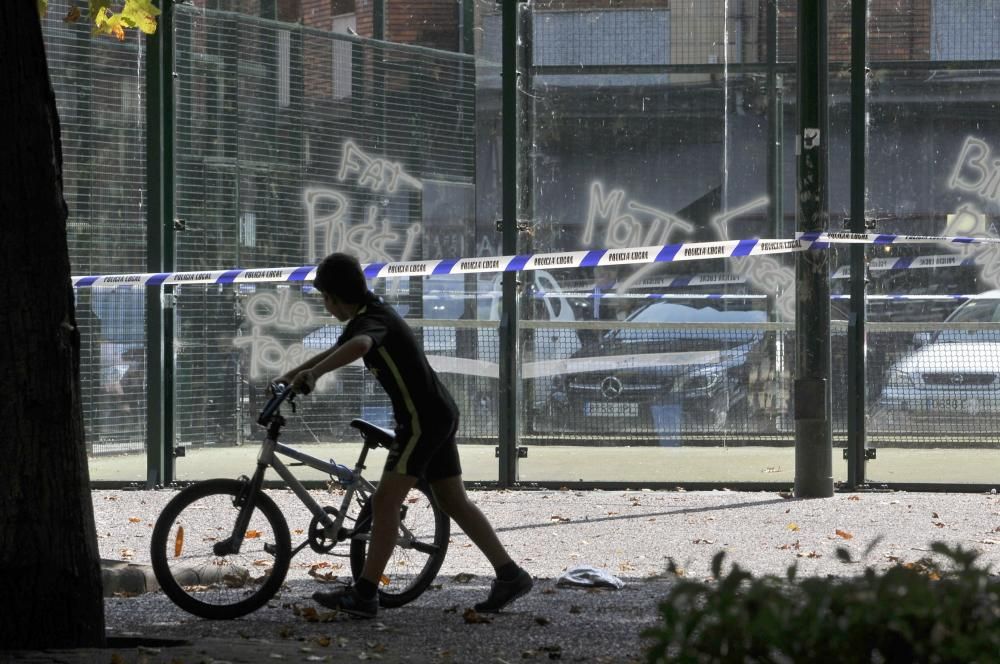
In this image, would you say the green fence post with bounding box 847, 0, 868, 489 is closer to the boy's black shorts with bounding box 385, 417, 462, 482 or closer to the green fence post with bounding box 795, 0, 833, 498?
the green fence post with bounding box 795, 0, 833, 498

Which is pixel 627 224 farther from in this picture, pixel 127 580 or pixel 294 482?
pixel 127 580

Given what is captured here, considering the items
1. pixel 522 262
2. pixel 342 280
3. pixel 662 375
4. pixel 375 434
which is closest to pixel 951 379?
pixel 662 375

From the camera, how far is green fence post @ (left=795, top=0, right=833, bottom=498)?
34.0 ft

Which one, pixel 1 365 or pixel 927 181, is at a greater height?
pixel 927 181

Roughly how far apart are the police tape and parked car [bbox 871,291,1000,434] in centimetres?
60

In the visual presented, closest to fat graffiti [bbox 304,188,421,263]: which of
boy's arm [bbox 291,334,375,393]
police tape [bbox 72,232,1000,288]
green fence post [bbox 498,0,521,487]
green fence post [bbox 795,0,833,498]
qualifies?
police tape [bbox 72,232,1000,288]

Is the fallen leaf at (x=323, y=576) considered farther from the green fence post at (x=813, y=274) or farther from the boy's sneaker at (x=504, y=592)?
the green fence post at (x=813, y=274)

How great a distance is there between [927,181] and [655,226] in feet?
6.41

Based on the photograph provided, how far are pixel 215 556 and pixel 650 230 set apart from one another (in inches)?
210

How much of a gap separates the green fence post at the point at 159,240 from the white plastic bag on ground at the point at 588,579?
189 inches

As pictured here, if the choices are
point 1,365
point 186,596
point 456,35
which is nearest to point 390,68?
point 456,35

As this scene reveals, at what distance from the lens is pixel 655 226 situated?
437 inches

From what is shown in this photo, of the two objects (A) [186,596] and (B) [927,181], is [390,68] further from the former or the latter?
(A) [186,596]

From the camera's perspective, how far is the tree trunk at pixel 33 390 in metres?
5.30
